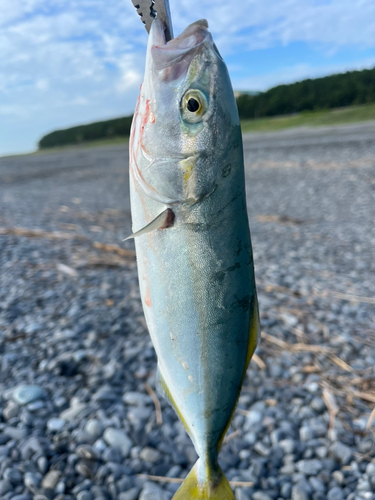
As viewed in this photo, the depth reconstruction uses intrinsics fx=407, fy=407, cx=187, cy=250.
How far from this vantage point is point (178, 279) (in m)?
1.30

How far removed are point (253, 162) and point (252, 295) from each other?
14.1 m

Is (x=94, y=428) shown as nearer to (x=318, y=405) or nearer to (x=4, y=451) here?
(x=4, y=451)

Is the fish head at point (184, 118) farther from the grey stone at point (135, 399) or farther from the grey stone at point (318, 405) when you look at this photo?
the grey stone at point (318, 405)

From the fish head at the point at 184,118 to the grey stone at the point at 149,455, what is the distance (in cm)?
147

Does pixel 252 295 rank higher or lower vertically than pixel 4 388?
higher

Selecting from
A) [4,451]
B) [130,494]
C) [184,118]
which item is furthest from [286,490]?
[184,118]

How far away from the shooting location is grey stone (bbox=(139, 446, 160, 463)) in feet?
6.89

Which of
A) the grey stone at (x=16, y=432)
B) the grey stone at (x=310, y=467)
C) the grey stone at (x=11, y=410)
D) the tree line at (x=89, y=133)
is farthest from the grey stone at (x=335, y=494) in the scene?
the tree line at (x=89, y=133)

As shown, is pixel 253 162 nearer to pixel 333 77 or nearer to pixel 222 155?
pixel 222 155

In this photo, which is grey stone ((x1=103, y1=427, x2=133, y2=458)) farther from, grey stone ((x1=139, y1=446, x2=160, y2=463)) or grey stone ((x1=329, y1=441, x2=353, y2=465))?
grey stone ((x1=329, y1=441, x2=353, y2=465))

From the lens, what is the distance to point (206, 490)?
4.59ft

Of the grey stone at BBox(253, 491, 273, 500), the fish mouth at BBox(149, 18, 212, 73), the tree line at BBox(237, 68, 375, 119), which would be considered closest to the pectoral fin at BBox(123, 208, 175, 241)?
the fish mouth at BBox(149, 18, 212, 73)

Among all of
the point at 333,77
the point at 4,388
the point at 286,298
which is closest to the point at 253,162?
the point at 286,298

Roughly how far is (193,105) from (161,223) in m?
0.39
